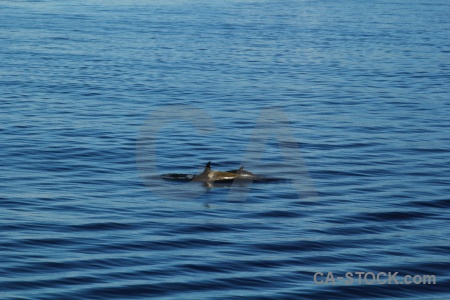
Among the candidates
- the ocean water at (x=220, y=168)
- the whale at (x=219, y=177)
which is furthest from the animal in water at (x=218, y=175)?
the ocean water at (x=220, y=168)

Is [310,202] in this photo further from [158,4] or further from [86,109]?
[158,4]

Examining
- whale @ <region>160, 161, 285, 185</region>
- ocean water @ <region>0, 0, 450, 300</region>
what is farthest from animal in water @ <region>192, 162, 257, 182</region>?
ocean water @ <region>0, 0, 450, 300</region>

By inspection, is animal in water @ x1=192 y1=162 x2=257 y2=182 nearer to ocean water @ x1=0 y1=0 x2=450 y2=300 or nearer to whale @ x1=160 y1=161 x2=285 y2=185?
whale @ x1=160 y1=161 x2=285 y2=185

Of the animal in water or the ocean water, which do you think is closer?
the ocean water

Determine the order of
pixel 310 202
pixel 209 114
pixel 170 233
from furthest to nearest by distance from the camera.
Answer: pixel 209 114
pixel 310 202
pixel 170 233

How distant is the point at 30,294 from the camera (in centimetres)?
1561

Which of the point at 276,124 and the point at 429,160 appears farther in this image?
the point at 276,124

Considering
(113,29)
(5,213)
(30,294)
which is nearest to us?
(30,294)

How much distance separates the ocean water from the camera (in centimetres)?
1706

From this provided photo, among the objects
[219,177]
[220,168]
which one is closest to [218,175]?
[219,177]

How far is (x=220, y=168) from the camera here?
27.3 meters

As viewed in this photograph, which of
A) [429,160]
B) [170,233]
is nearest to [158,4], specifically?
[429,160]

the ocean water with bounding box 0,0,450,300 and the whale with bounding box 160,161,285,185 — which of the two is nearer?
the ocean water with bounding box 0,0,450,300

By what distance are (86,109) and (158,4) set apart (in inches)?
3046
